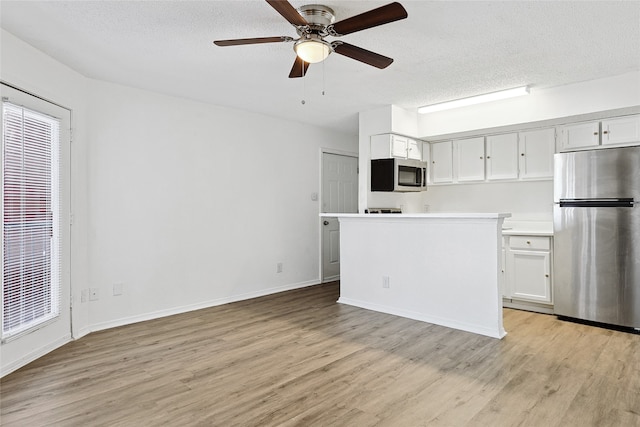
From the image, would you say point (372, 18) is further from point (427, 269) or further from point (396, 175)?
point (396, 175)

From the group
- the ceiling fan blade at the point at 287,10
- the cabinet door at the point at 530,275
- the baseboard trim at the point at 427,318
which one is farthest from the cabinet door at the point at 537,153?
the ceiling fan blade at the point at 287,10

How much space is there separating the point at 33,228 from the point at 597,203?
4.77 m

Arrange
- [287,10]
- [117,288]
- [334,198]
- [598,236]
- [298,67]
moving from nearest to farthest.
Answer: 1. [287,10]
2. [298,67]
3. [598,236]
4. [117,288]
5. [334,198]

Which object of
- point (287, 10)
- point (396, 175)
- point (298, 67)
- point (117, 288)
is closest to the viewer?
point (287, 10)

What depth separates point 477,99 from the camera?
4168 millimetres

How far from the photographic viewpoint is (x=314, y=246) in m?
5.59

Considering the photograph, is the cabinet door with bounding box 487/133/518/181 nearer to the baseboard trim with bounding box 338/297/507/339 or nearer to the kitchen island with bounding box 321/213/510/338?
the kitchen island with bounding box 321/213/510/338

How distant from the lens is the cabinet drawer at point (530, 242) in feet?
12.9

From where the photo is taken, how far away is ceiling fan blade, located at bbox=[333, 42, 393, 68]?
94.0 inches

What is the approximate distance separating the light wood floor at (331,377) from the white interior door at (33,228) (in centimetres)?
21

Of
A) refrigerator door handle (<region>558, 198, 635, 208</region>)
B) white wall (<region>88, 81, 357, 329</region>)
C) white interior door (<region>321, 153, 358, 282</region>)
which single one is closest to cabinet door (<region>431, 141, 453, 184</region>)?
white interior door (<region>321, 153, 358, 282</region>)

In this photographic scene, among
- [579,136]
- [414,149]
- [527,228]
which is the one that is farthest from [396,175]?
[579,136]

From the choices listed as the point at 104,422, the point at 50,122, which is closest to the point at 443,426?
the point at 104,422

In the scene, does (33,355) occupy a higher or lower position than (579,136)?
lower
